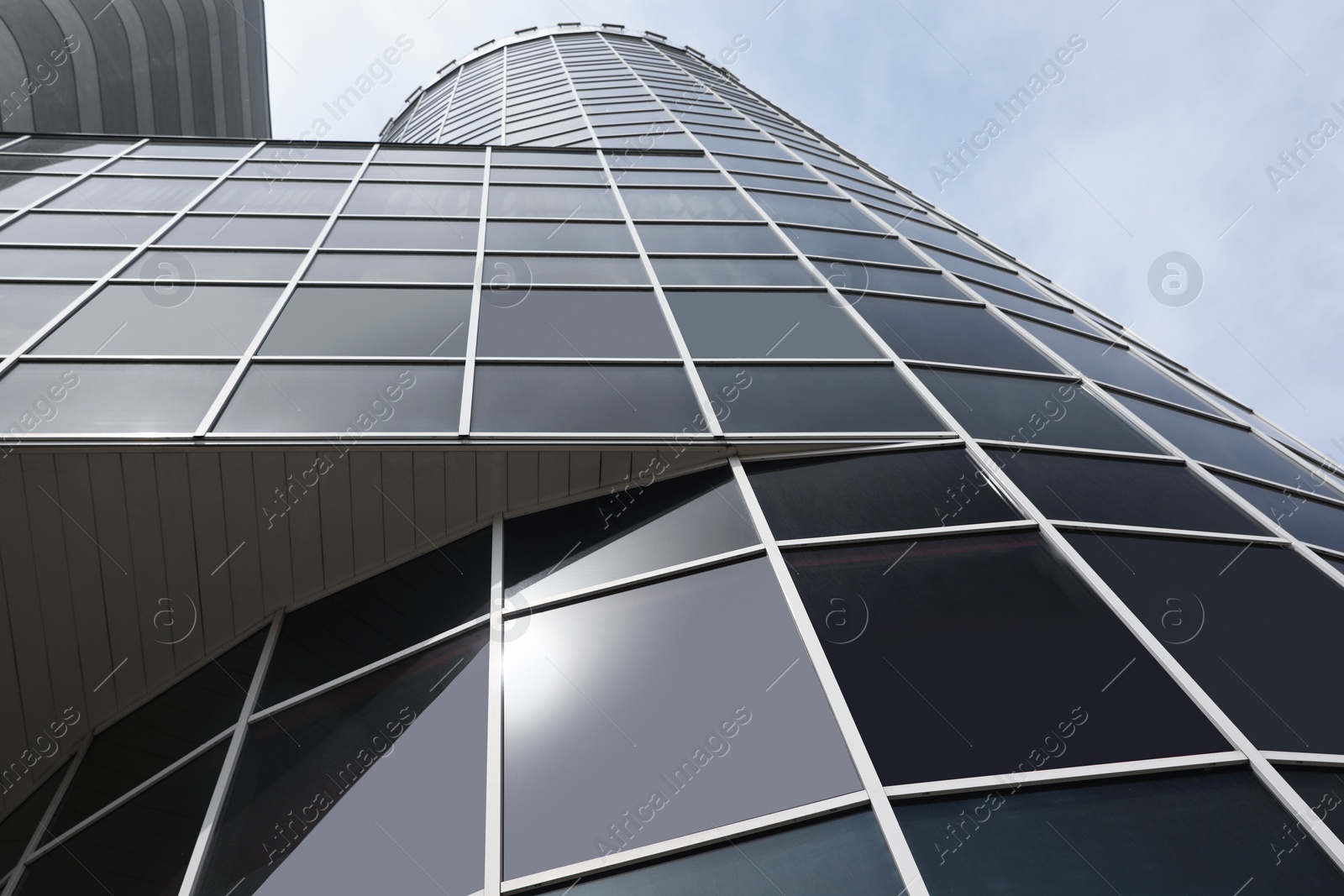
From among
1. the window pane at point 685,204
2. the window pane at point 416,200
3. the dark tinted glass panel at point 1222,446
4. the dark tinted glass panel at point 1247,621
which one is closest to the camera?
the dark tinted glass panel at point 1247,621

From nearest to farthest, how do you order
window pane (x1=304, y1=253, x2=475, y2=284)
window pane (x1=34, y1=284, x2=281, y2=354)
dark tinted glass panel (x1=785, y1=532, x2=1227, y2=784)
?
dark tinted glass panel (x1=785, y1=532, x2=1227, y2=784) → window pane (x1=34, y1=284, x2=281, y2=354) → window pane (x1=304, y1=253, x2=475, y2=284)

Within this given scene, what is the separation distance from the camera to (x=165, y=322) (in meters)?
10.6

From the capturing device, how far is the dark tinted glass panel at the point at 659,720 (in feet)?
17.5

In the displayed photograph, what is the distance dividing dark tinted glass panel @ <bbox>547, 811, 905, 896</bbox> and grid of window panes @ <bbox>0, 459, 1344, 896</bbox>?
15 mm

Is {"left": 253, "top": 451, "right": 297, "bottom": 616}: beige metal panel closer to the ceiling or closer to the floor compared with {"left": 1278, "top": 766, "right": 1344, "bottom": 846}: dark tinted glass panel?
closer to the floor

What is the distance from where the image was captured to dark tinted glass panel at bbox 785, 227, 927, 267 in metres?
14.2

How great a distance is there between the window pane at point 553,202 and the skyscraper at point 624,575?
617mm

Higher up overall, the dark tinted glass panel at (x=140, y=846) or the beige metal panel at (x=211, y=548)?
the beige metal panel at (x=211, y=548)

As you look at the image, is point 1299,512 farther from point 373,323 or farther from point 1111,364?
point 373,323

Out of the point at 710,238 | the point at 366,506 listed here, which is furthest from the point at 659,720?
the point at 710,238

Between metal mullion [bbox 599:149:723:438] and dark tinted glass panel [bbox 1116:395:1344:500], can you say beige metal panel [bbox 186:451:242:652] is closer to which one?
metal mullion [bbox 599:149:723:438]

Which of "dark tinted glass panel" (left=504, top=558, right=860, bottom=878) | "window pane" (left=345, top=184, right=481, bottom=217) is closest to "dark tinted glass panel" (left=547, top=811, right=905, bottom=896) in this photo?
"dark tinted glass panel" (left=504, top=558, right=860, bottom=878)

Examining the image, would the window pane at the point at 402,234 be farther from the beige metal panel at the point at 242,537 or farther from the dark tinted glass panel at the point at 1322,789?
the dark tinted glass panel at the point at 1322,789

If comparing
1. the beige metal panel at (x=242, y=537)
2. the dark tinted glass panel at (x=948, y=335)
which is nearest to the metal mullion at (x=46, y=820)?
the beige metal panel at (x=242, y=537)
